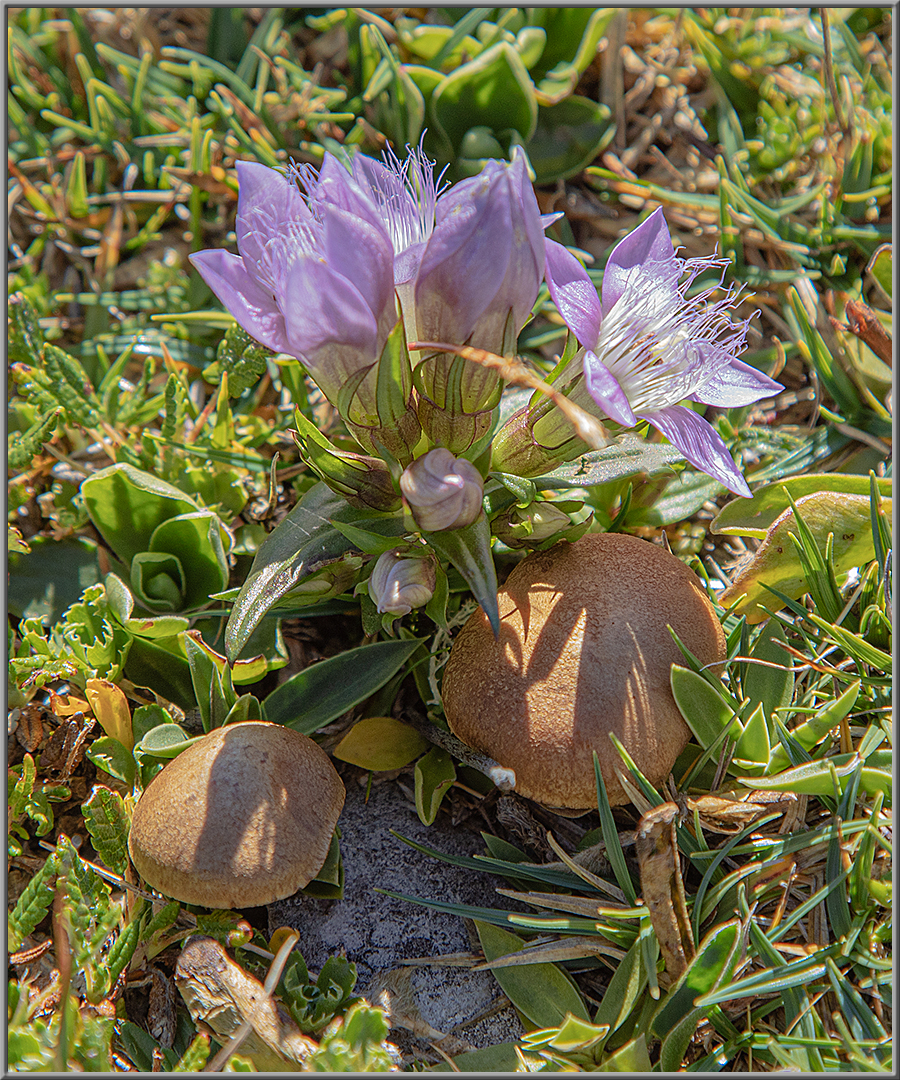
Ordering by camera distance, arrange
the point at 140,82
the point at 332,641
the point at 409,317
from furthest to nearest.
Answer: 1. the point at 140,82
2. the point at 332,641
3. the point at 409,317

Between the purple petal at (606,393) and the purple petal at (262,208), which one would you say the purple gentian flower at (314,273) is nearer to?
the purple petal at (262,208)

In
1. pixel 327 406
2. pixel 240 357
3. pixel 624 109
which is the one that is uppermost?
pixel 624 109

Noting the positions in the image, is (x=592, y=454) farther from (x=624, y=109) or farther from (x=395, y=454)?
(x=624, y=109)

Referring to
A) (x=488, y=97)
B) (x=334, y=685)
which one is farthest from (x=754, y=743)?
(x=488, y=97)

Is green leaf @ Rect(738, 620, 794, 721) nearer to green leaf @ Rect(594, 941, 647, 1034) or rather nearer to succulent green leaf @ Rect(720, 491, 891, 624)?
succulent green leaf @ Rect(720, 491, 891, 624)

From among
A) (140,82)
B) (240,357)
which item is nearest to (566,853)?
(240,357)

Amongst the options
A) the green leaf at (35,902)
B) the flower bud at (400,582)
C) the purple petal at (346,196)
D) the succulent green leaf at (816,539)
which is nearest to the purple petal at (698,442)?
the succulent green leaf at (816,539)

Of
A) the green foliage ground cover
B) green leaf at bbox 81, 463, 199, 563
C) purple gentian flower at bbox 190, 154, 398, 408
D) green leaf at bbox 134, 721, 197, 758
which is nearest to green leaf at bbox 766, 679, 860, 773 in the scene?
the green foliage ground cover
